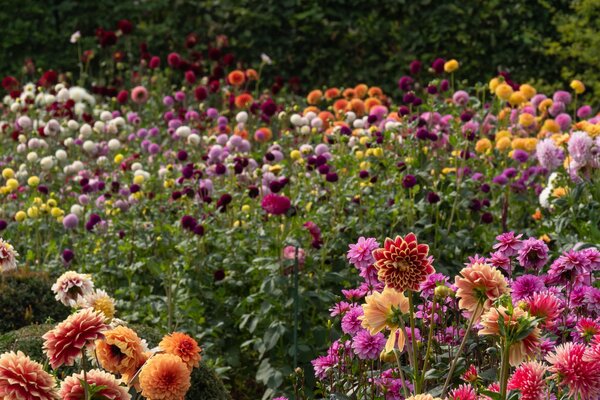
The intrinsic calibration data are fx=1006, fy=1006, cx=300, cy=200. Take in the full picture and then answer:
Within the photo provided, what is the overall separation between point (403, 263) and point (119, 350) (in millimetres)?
600

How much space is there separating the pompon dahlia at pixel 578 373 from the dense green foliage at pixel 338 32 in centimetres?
682

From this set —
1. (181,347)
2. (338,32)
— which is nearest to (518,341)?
(181,347)

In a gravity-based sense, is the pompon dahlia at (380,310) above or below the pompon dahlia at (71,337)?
below

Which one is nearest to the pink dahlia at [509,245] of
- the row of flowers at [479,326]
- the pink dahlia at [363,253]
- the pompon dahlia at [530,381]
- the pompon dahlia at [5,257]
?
the row of flowers at [479,326]

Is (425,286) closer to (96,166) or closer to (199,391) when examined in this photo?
(199,391)

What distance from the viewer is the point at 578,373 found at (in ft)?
6.08

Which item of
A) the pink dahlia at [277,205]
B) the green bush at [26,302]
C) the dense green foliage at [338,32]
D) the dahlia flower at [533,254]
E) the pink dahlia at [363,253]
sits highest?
the pink dahlia at [363,253]

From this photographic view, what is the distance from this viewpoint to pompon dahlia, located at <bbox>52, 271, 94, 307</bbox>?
2.40 meters

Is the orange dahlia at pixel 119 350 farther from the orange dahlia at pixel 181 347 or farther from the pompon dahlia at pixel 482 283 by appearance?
the pompon dahlia at pixel 482 283

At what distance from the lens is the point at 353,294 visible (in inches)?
108

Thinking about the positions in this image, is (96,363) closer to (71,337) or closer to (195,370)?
(71,337)

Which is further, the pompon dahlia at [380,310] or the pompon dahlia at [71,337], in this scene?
the pompon dahlia at [380,310]

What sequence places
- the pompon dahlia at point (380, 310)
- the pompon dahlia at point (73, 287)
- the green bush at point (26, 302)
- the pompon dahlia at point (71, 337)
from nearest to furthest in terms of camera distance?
the pompon dahlia at point (71, 337) < the pompon dahlia at point (380, 310) < the pompon dahlia at point (73, 287) < the green bush at point (26, 302)

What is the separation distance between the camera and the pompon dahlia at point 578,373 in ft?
6.07
